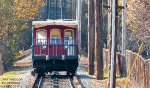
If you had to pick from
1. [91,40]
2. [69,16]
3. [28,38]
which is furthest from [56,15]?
[91,40]

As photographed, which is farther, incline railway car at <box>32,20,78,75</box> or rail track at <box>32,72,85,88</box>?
incline railway car at <box>32,20,78,75</box>

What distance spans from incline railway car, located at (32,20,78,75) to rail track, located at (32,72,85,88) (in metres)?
0.82

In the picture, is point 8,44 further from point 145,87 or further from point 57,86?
point 145,87

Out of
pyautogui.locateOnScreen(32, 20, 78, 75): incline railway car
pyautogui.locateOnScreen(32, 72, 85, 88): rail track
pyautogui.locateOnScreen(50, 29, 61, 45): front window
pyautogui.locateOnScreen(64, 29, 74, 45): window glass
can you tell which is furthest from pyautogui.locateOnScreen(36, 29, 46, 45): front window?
pyautogui.locateOnScreen(32, 72, 85, 88): rail track

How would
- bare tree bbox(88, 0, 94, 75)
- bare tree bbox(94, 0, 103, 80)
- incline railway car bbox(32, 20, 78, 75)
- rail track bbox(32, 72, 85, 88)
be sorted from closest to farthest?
1. rail track bbox(32, 72, 85, 88)
2. bare tree bbox(94, 0, 103, 80)
3. incline railway car bbox(32, 20, 78, 75)
4. bare tree bbox(88, 0, 94, 75)

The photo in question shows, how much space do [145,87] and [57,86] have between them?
690 centimetres

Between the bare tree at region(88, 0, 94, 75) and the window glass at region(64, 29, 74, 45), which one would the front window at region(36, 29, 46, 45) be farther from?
the bare tree at region(88, 0, 94, 75)

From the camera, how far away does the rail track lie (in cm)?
2904

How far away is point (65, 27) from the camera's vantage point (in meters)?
33.4

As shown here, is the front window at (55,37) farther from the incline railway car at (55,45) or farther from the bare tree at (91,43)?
the bare tree at (91,43)

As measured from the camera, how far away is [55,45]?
109ft

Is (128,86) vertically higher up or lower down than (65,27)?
lower down

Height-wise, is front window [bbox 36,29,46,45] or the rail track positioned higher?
front window [bbox 36,29,46,45]

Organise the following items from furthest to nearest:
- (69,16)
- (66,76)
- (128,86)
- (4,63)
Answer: (69,16) → (4,63) → (66,76) → (128,86)
